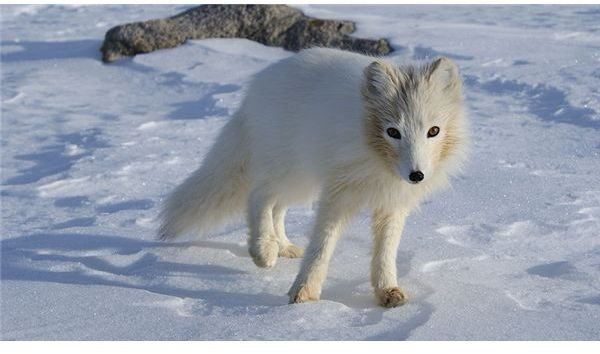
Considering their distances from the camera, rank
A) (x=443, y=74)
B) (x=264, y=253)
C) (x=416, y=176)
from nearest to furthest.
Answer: (x=416, y=176) < (x=443, y=74) < (x=264, y=253)

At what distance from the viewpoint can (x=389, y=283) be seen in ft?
12.0

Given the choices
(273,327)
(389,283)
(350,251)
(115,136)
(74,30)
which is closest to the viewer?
(273,327)

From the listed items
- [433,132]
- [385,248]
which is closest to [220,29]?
[385,248]

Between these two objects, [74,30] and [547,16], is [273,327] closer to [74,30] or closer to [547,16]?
[547,16]

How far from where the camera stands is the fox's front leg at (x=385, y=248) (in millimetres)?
3660

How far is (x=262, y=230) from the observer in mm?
4141

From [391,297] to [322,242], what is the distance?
37cm

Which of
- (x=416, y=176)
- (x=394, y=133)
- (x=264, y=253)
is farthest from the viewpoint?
(x=264, y=253)

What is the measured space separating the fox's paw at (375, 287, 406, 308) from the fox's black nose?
595 mm

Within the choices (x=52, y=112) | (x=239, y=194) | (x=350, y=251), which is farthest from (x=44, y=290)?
(x=52, y=112)

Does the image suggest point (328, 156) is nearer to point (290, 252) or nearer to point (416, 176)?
point (416, 176)

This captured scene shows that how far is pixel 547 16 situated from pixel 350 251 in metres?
5.33

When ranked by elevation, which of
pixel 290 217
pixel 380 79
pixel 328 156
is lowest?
pixel 290 217

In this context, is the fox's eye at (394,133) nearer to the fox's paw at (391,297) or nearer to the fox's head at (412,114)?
the fox's head at (412,114)
